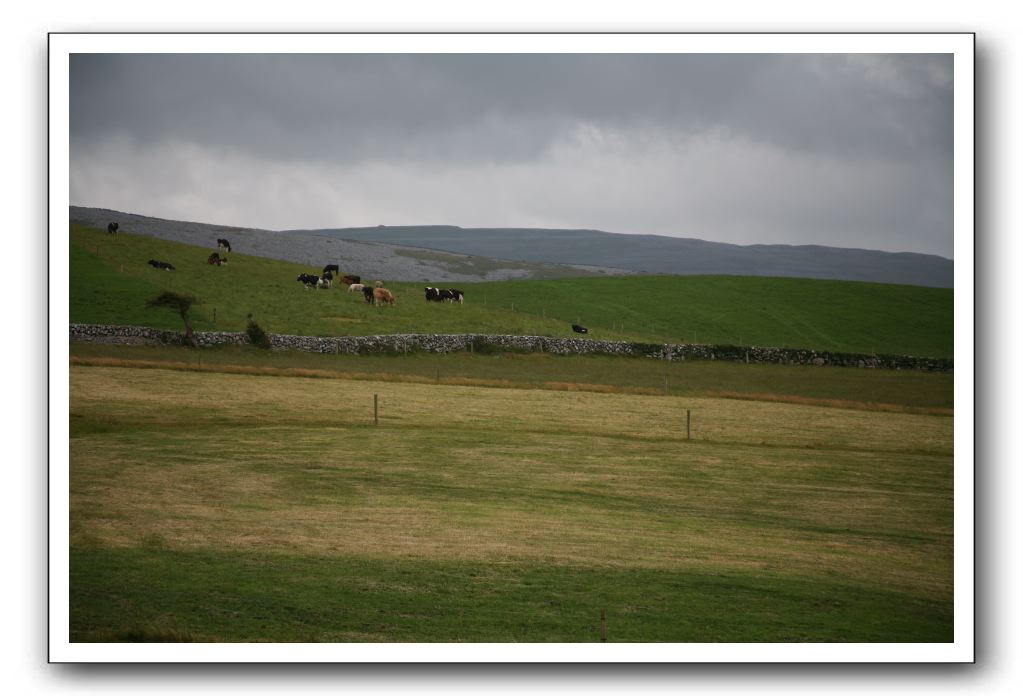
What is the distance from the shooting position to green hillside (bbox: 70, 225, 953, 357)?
13.0m

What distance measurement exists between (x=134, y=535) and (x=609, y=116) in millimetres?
7058

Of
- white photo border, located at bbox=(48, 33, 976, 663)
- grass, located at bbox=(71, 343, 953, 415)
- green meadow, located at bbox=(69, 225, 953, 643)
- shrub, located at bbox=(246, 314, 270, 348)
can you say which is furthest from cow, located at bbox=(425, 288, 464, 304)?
white photo border, located at bbox=(48, 33, 976, 663)

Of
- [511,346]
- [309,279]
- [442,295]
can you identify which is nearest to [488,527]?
[511,346]

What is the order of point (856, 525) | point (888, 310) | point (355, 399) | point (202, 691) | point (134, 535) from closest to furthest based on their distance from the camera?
1. point (202, 691)
2. point (134, 535)
3. point (856, 525)
4. point (888, 310)
5. point (355, 399)

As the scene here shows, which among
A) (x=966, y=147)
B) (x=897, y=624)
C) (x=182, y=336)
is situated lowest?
(x=897, y=624)

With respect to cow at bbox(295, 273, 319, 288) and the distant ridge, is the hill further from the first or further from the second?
cow at bbox(295, 273, 319, 288)

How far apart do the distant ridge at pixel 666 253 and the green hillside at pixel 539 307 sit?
472 mm

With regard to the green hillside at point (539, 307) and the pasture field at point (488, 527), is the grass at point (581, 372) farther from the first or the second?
the pasture field at point (488, 527)

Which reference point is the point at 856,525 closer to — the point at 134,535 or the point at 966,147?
the point at 966,147

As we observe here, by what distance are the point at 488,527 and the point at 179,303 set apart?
12.4 meters

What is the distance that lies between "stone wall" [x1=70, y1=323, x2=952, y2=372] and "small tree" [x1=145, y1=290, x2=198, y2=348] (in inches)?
7.9
